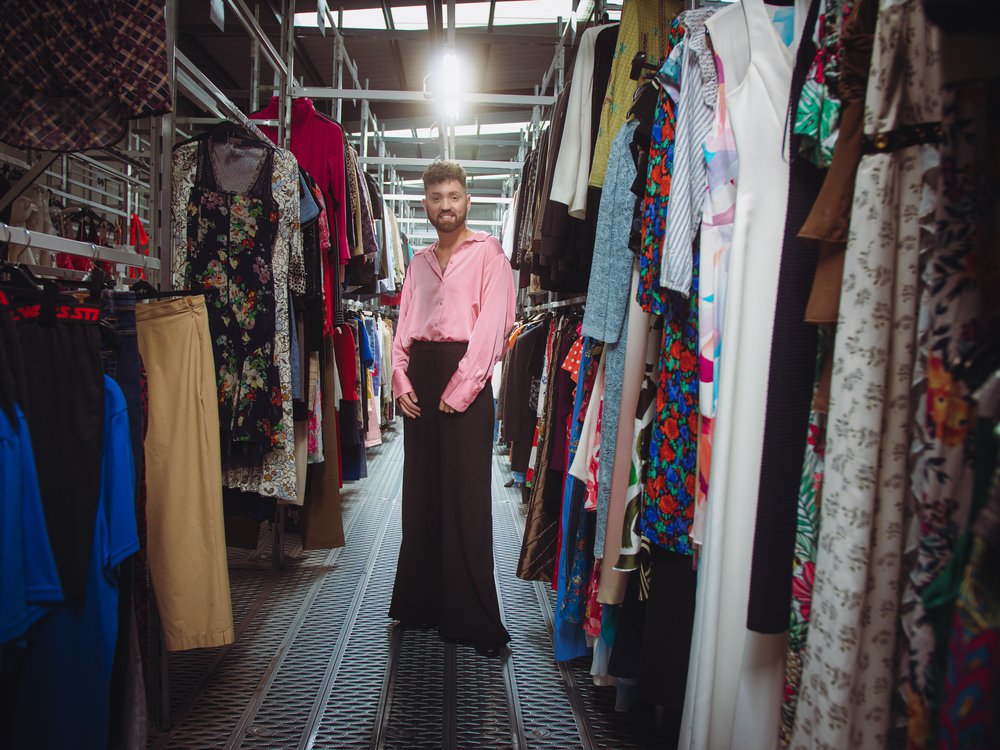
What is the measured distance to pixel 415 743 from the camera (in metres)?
1.81

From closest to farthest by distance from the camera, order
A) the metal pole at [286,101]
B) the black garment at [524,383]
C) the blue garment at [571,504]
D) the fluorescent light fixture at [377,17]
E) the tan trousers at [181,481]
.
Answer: the tan trousers at [181,481] < the blue garment at [571,504] < the metal pole at [286,101] < the black garment at [524,383] < the fluorescent light fixture at [377,17]

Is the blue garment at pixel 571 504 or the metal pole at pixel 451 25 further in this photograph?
the metal pole at pixel 451 25

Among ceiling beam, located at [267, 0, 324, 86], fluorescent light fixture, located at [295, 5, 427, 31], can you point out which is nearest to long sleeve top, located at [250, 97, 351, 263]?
fluorescent light fixture, located at [295, 5, 427, 31]

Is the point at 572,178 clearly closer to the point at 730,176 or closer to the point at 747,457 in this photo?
the point at 730,176

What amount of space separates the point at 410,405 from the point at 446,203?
31.1 inches

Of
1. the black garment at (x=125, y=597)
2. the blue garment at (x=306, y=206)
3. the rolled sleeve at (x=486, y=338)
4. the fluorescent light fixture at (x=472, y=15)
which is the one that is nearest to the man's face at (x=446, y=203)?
the rolled sleeve at (x=486, y=338)

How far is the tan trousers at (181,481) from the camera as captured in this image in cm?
176

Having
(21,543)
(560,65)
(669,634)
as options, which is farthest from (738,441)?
(560,65)

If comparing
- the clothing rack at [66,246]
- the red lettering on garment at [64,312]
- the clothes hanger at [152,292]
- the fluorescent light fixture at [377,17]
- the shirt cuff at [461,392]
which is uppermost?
the fluorescent light fixture at [377,17]

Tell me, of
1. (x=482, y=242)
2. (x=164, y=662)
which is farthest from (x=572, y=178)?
(x=164, y=662)

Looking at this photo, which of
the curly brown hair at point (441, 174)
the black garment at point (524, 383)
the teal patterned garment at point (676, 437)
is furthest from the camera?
the black garment at point (524, 383)

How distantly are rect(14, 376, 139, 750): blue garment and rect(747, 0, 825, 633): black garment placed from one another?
48.6 inches

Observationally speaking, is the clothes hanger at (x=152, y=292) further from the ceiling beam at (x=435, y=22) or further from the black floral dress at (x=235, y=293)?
the ceiling beam at (x=435, y=22)

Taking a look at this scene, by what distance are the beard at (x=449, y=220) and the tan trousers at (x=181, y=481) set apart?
1.00 m
